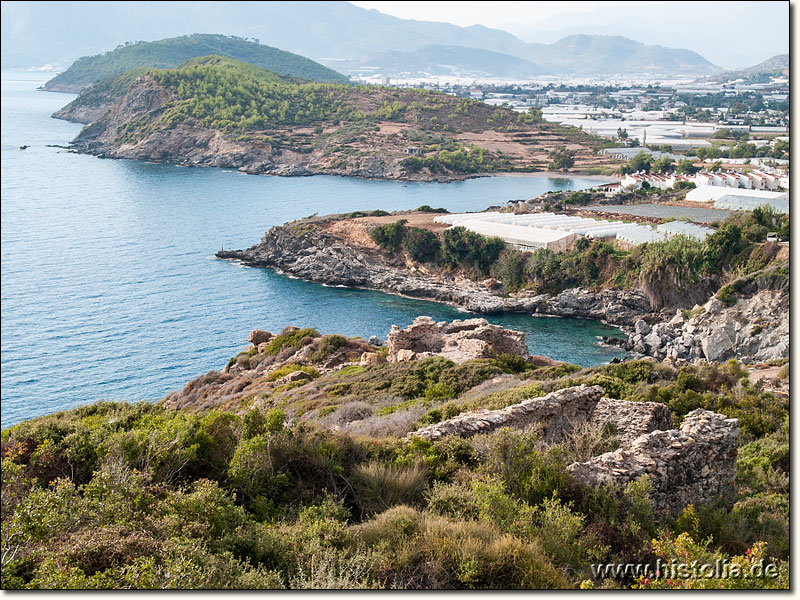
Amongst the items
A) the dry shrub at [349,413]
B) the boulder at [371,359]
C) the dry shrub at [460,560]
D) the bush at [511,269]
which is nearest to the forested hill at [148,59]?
the bush at [511,269]

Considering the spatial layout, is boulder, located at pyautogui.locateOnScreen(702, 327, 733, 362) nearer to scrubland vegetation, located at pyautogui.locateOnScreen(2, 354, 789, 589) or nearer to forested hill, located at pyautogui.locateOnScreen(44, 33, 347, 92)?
scrubland vegetation, located at pyautogui.locateOnScreen(2, 354, 789, 589)

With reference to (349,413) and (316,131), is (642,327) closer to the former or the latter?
(349,413)

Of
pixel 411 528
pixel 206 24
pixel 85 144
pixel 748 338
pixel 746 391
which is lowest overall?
pixel 748 338

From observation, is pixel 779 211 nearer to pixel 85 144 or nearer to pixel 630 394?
pixel 630 394

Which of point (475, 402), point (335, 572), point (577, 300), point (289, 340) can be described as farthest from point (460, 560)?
point (577, 300)

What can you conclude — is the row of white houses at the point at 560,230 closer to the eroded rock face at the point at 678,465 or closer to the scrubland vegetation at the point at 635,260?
the scrubland vegetation at the point at 635,260

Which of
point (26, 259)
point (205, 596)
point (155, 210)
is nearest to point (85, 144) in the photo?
point (155, 210)
